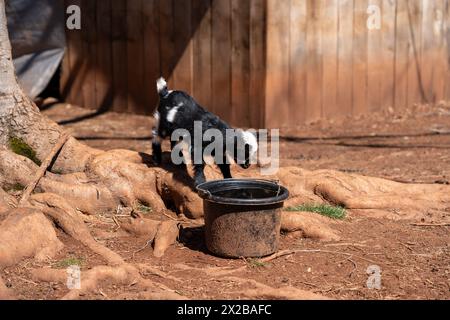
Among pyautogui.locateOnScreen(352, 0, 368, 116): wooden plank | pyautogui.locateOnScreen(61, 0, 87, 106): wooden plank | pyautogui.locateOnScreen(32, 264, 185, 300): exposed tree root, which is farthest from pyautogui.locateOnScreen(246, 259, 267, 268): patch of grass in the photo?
pyautogui.locateOnScreen(61, 0, 87, 106): wooden plank

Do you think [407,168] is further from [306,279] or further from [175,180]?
[306,279]

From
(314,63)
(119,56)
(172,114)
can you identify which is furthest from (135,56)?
(172,114)

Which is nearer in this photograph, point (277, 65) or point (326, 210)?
point (326, 210)

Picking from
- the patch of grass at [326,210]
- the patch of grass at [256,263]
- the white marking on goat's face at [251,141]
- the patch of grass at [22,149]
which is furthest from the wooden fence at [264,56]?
the patch of grass at [256,263]

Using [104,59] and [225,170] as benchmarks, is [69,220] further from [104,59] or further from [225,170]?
[104,59]

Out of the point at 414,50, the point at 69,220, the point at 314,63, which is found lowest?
the point at 69,220

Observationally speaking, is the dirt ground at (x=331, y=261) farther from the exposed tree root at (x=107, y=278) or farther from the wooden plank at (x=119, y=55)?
the wooden plank at (x=119, y=55)

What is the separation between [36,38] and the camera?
13.2 metres

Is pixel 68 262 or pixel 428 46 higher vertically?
pixel 428 46

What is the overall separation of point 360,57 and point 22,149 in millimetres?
6168

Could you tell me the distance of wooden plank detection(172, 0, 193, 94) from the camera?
11.6m

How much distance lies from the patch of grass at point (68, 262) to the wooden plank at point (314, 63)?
6.16 m

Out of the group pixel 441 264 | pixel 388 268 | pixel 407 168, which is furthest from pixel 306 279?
pixel 407 168

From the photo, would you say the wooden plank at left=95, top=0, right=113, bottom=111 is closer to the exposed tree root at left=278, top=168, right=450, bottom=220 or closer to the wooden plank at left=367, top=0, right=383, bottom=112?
the wooden plank at left=367, top=0, right=383, bottom=112
